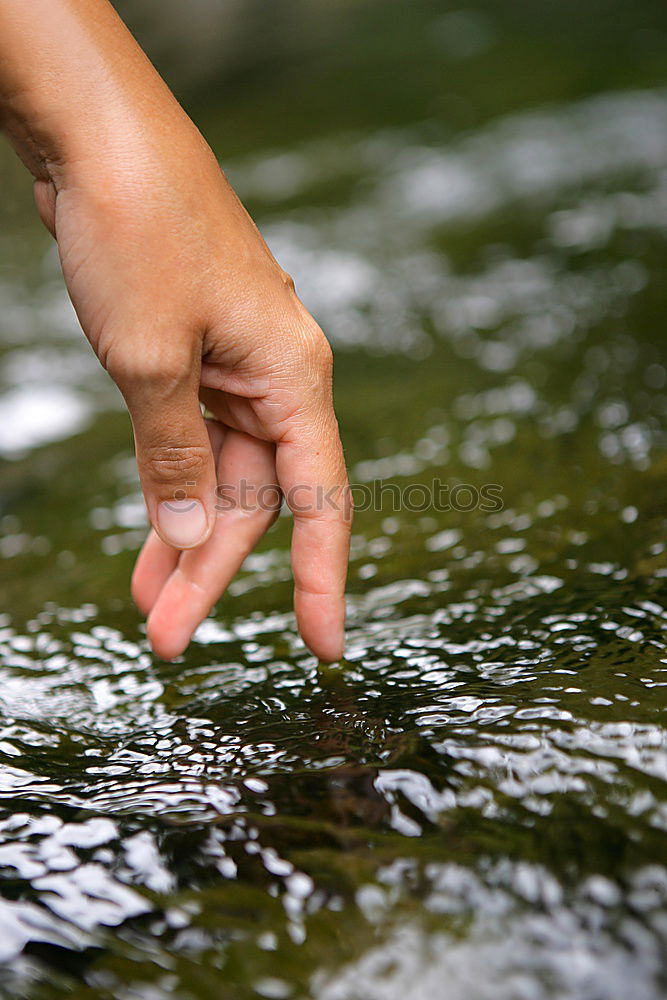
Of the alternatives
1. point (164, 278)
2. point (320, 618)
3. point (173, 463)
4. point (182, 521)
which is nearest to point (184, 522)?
point (182, 521)

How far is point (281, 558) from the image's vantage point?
1776 mm

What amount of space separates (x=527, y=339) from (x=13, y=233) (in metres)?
2.88

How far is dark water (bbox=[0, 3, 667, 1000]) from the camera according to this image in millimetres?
812

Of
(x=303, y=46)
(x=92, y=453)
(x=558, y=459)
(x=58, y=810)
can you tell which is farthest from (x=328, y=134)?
(x=58, y=810)

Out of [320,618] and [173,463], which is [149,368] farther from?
[320,618]

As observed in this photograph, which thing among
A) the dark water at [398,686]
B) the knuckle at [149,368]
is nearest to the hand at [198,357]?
the knuckle at [149,368]

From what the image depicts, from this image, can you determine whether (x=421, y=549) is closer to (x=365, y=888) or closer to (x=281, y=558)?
(x=281, y=558)

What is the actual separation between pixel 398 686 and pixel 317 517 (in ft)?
0.81

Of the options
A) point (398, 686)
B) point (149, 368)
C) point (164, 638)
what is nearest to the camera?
point (149, 368)

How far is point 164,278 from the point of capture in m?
1.08

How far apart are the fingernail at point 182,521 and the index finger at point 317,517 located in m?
0.12

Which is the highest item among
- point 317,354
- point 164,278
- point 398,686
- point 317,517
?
point 164,278

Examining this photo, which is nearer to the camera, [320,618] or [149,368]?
[149,368]

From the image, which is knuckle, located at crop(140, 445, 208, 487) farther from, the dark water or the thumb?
the dark water
